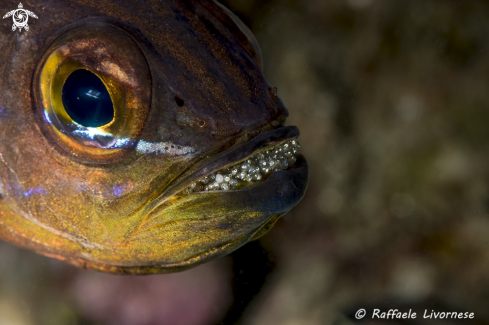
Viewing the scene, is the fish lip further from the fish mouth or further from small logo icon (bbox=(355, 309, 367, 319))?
small logo icon (bbox=(355, 309, 367, 319))

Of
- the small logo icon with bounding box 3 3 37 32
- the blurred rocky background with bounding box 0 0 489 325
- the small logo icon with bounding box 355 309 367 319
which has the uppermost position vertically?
the small logo icon with bounding box 3 3 37 32

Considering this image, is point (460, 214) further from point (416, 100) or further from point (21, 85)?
point (21, 85)

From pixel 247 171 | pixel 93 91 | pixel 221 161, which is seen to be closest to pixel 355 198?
pixel 247 171

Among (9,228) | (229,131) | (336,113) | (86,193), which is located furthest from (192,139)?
(336,113)

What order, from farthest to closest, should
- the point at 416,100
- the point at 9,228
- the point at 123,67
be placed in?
the point at 416,100, the point at 9,228, the point at 123,67

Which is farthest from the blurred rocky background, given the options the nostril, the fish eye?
the fish eye

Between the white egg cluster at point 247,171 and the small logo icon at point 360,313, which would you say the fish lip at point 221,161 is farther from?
the small logo icon at point 360,313
